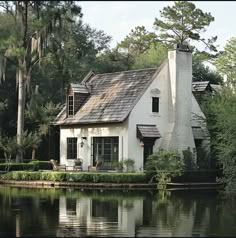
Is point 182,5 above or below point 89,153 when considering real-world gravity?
→ above

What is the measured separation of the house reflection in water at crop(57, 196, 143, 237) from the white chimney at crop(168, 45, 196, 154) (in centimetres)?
1456

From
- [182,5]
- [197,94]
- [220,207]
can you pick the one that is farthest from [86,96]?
[182,5]

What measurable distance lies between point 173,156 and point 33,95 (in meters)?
9.86

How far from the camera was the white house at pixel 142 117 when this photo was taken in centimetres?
3841

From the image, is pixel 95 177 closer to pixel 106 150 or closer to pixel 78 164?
pixel 106 150

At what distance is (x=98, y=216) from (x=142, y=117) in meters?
19.9

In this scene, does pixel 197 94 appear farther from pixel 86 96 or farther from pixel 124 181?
pixel 124 181

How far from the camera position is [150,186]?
109 ft

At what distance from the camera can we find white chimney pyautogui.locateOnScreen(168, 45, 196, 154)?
39531 mm

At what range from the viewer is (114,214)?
2000cm

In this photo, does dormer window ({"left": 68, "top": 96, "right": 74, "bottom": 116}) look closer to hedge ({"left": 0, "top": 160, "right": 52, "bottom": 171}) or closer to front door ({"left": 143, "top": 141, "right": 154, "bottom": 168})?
hedge ({"left": 0, "top": 160, "right": 52, "bottom": 171})

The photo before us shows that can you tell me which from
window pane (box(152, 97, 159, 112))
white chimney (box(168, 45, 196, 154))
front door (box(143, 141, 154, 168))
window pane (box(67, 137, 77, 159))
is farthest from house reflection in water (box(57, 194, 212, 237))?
window pane (box(67, 137, 77, 159))

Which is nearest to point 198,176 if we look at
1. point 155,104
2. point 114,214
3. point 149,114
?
point 149,114

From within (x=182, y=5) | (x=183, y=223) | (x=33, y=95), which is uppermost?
(x=182, y=5)
